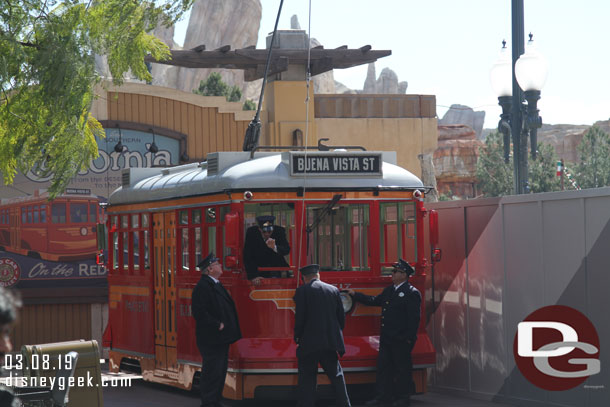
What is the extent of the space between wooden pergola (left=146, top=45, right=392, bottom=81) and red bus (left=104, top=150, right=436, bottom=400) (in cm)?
766

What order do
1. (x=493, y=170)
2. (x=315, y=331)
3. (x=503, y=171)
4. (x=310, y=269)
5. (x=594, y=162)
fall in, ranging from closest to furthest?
(x=315, y=331) < (x=310, y=269) < (x=594, y=162) < (x=503, y=171) < (x=493, y=170)

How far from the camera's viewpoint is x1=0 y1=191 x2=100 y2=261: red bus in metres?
20.8

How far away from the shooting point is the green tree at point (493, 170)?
3532 inches

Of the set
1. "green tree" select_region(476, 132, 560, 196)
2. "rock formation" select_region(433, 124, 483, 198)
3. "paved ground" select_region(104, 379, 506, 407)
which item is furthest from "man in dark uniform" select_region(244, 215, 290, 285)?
"rock formation" select_region(433, 124, 483, 198)

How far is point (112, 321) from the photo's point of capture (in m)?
17.1

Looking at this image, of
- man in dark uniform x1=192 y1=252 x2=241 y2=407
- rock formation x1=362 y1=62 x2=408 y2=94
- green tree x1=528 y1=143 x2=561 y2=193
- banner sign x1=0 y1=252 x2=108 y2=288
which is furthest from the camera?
rock formation x1=362 y1=62 x2=408 y2=94

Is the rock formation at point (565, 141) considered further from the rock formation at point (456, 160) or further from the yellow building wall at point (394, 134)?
the yellow building wall at point (394, 134)

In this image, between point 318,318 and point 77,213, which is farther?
point 77,213

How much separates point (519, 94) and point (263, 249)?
3800 mm

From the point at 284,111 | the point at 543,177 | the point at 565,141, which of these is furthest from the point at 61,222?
the point at 565,141

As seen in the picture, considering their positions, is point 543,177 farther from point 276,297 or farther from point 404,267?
point 276,297

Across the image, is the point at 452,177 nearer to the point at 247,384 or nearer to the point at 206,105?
the point at 206,105

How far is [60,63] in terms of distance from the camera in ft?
40.7

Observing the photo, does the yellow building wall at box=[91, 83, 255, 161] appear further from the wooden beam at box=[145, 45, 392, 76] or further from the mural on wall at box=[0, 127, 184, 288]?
the wooden beam at box=[145, 45, 392, 76]
